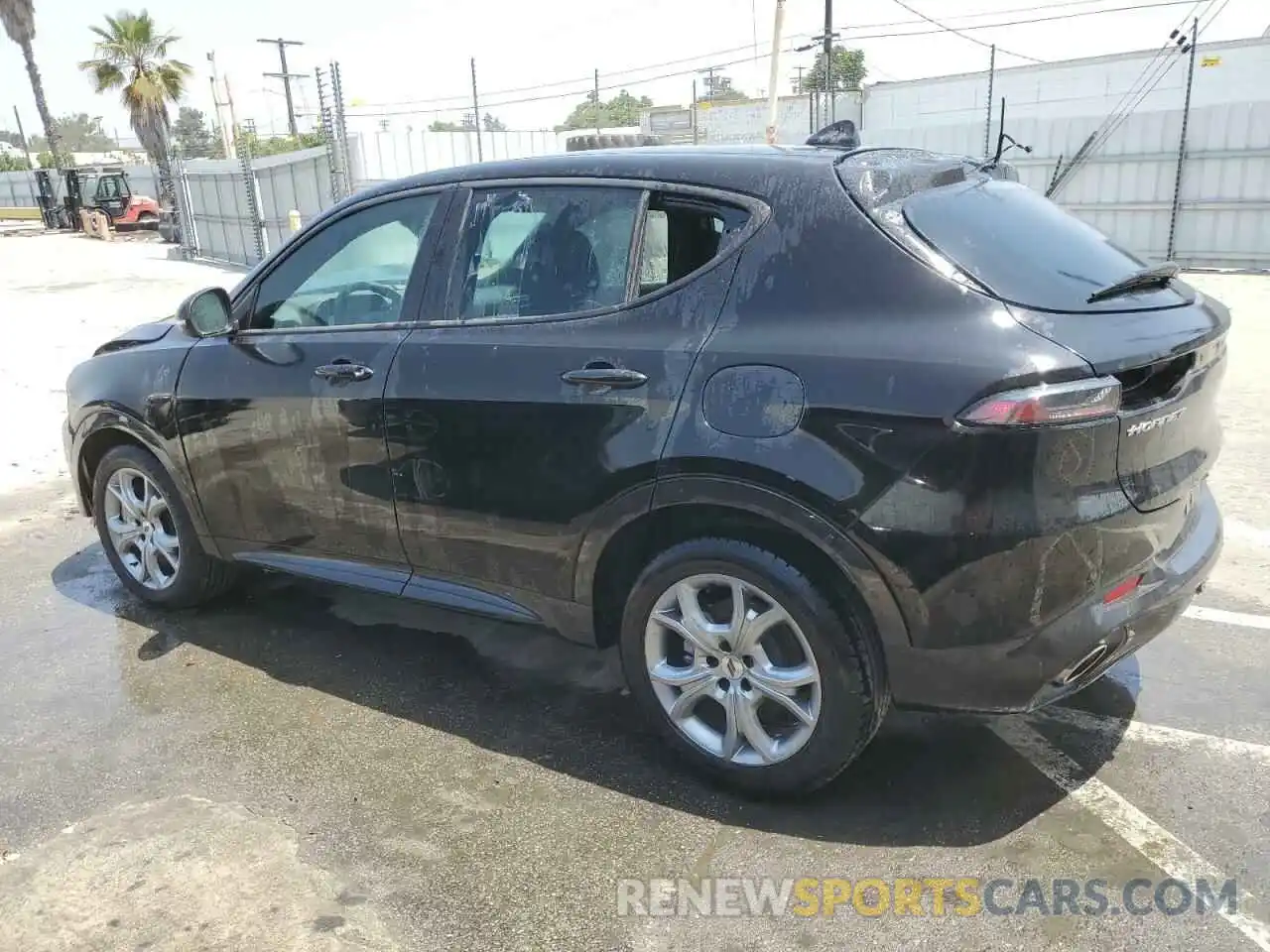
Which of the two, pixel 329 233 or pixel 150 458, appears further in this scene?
pixel 150 458

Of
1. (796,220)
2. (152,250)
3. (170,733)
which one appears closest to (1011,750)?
(796,220)

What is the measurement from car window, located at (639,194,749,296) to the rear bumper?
1255mm

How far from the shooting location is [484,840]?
2.91m

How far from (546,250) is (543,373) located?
450mm

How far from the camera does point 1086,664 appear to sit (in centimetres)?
270

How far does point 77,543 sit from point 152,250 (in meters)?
24.4

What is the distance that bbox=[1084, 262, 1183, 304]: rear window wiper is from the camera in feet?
8.99

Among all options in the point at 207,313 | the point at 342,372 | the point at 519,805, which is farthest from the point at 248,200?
the point at 519,805

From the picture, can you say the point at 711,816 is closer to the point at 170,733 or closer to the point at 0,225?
the point at 170,733

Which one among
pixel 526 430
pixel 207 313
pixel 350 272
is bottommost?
pixel 526 430

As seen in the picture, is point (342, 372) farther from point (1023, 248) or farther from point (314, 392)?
point (1023, 248)

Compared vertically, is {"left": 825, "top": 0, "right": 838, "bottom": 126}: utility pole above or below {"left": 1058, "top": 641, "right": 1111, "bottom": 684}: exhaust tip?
above

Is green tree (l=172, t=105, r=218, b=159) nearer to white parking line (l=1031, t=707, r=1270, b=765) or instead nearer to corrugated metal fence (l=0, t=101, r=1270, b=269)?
corrugated metal fence (l=0, t=101, r=1270, b=269)

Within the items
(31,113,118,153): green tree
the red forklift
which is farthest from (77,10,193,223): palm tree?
(31,113,118,153): green tree
